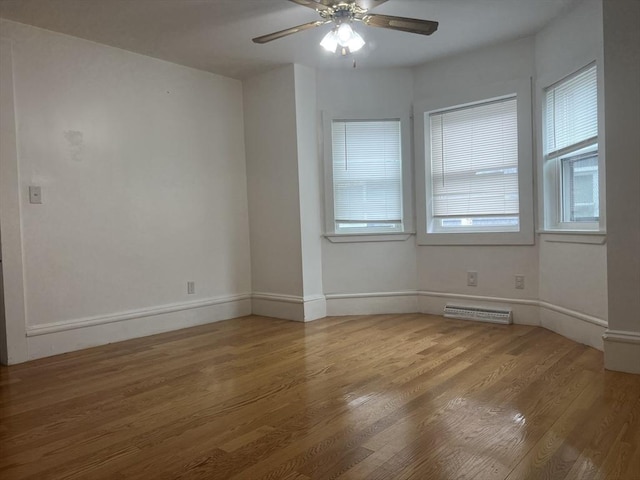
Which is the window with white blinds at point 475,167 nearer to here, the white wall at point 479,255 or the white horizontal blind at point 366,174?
the white wall at point 479,255

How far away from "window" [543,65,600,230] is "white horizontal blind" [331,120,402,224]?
139 centimetres

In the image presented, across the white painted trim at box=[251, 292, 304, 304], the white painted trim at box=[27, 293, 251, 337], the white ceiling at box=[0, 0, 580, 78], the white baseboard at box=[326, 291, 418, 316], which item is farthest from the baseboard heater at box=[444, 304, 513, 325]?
the white ceiling at box=[0, 0, 580, 78]

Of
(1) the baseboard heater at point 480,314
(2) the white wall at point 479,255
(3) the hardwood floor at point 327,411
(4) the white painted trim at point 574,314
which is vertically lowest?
(3) the hardwood floor at point 327,411

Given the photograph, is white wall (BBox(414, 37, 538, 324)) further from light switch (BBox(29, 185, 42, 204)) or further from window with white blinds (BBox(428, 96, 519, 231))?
light switch (BBox(29, 185, 42, 204))

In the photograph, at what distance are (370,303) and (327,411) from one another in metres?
2.40

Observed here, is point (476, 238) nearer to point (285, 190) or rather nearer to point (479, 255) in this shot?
point (479, 255)

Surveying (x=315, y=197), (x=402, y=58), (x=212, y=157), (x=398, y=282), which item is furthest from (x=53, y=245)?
(x=402, y=58)

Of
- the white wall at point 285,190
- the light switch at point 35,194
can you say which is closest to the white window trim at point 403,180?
the white wall at point 285,190

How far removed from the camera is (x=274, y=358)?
322cm

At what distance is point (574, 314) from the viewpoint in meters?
3.44

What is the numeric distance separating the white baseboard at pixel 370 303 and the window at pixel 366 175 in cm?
64

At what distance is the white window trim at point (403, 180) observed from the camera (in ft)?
15.0

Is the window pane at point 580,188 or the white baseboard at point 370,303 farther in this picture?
the white baseboard at point 370,303

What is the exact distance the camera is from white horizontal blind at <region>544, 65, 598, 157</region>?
322 cm
